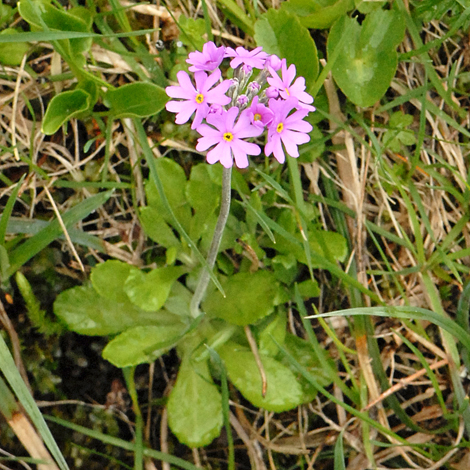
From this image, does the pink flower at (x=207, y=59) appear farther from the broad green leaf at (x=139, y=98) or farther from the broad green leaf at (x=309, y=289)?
the broad green leaf at (x=309, y=289)

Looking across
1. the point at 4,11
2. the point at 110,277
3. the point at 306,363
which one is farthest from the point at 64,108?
the point at 306,363

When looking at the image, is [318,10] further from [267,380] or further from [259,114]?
[267,380]

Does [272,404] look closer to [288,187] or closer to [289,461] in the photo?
[289,461]

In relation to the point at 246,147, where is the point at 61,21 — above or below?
above

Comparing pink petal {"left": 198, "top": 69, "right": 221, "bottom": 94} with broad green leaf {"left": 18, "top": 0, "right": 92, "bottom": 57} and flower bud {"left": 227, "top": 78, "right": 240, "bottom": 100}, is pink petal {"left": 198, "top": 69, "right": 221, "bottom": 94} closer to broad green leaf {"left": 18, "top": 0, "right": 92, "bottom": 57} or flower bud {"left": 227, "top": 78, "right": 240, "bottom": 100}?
flower bud {"left": 227, "top": 78, "right": 240, "bottom": 100}

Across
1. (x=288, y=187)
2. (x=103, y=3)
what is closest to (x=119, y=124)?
(x=103, y=3)
